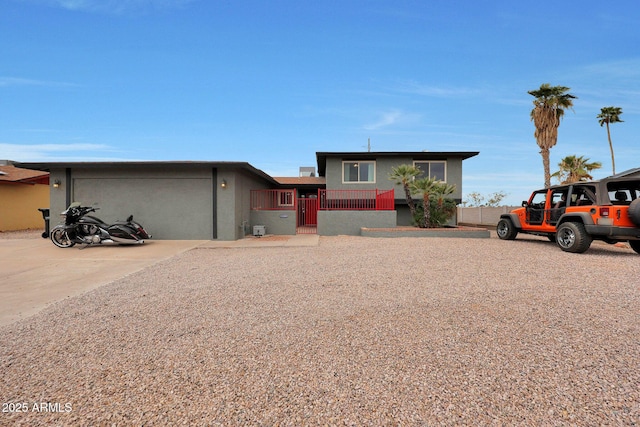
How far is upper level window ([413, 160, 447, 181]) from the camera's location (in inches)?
709

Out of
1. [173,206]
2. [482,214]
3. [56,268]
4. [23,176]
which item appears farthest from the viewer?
[482,214]

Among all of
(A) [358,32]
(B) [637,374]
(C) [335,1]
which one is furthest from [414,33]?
(B) [637,374]

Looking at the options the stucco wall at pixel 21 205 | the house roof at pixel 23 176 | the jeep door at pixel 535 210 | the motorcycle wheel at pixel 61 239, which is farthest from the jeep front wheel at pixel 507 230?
the stucco wall at pixel 21 205

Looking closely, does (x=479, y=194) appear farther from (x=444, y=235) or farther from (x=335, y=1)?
(x=335, y=1)

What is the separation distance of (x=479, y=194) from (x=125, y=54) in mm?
32687

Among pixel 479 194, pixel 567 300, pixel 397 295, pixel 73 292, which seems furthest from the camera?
pixel 479 194

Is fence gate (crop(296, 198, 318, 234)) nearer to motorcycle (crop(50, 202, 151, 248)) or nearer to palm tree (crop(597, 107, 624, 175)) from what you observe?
motorcycle (crop(50, 202, 151, 248))

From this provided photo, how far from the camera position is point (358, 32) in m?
12.1

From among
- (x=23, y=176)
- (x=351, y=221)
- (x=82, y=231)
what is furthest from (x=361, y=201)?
(x=23, y=176)

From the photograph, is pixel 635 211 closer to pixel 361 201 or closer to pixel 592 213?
pixel 592 213

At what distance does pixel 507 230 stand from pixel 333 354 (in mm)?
11087

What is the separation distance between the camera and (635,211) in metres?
7.18

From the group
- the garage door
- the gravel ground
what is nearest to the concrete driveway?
the gravel ground

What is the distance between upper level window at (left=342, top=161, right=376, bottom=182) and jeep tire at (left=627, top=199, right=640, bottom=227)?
12.1 metres
